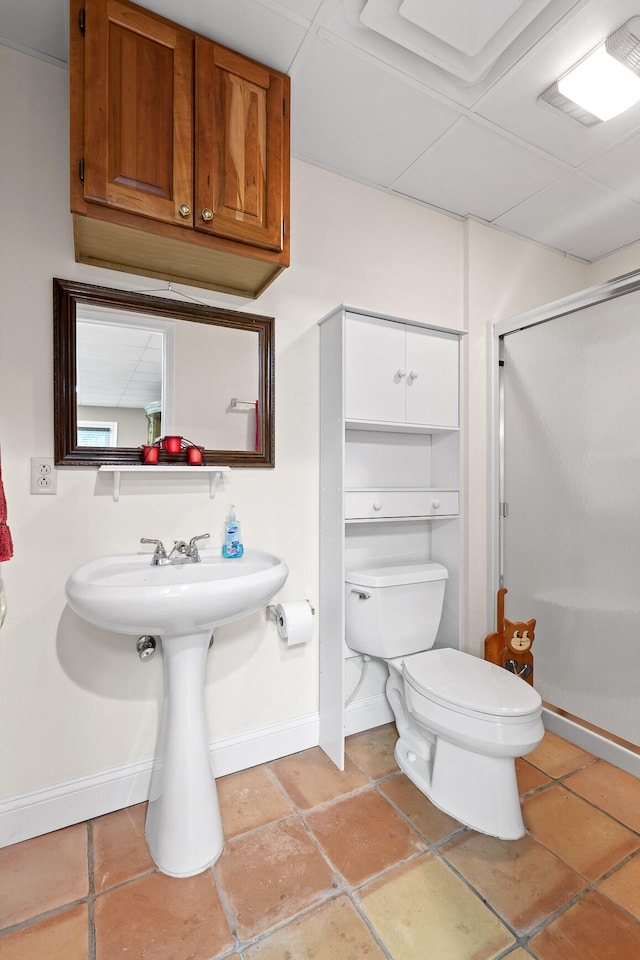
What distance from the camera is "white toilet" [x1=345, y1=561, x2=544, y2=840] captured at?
58.6 inches

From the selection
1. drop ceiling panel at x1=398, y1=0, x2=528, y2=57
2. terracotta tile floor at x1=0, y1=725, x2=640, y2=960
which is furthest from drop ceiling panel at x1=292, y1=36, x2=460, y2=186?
terracotta tile floor at x1=0, y1=725, x2=640, y2=960

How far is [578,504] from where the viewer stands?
2.07 metres

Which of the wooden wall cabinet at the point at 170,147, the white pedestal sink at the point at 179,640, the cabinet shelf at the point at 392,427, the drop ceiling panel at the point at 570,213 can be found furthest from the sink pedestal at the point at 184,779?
the drop ceiling panel at the point at 570,213

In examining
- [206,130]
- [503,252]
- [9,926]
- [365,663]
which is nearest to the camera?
[9,926]

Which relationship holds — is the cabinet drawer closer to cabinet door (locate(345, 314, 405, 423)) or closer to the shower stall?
cabinet door (locate(345, 314, 405, 423))

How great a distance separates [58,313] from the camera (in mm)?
1508

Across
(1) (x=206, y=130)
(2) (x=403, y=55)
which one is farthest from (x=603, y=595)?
(1) (x=206, y=130)

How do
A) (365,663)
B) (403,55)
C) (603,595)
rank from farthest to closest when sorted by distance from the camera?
1. (365,663)
2. (603,595)
3. (403,55)

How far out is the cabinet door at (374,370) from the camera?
6.06 feet

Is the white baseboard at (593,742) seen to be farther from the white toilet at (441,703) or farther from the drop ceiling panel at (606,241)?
the drop ceiling panel at (606,241)

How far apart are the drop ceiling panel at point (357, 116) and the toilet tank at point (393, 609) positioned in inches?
67.7

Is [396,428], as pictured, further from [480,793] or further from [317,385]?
[480,793]

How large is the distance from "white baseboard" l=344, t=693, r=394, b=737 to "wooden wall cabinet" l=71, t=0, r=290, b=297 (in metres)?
1.85

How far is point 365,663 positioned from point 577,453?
1.33m
